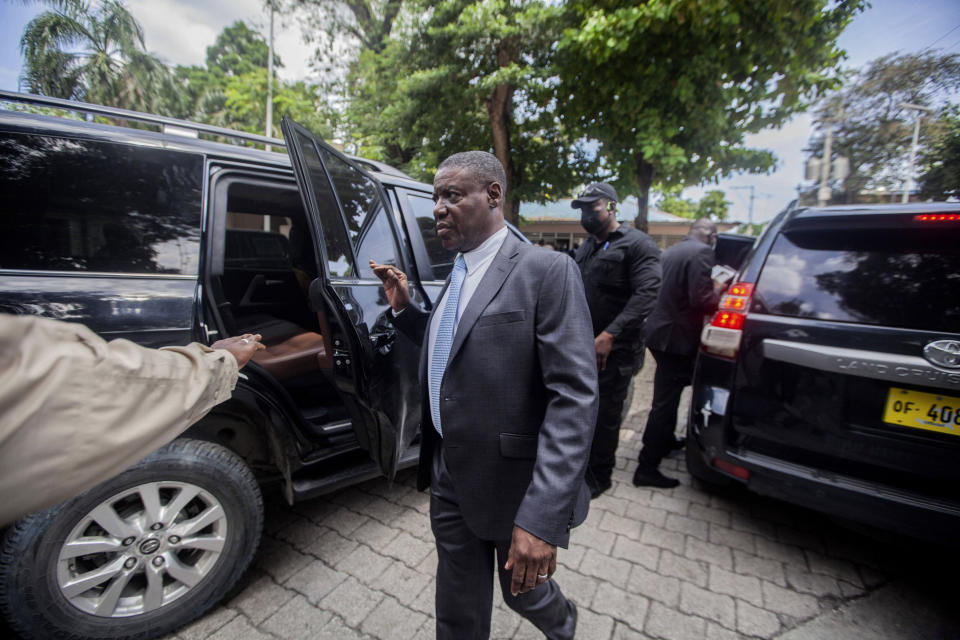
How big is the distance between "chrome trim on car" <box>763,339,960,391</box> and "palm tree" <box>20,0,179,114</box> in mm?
6250

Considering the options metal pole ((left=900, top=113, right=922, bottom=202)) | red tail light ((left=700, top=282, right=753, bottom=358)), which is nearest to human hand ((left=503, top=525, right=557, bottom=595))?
red tail light ((left=700, top=282, right=753, bottom=358))

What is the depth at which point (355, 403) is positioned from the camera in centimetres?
190

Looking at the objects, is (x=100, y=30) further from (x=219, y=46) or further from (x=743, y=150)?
(x=219, y=46)

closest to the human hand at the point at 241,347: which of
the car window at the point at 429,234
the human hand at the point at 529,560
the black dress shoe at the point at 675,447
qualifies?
the human hand at the point at 529,560

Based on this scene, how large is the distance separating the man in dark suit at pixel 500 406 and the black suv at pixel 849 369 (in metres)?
1.36

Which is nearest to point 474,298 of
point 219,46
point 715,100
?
point 715,100

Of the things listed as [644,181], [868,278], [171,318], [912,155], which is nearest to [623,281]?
[868,278]

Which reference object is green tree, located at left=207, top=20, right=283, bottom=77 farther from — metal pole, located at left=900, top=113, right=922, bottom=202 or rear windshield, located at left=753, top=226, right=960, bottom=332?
rear windshield, located at left=753, top=226, right=960, bottom=332

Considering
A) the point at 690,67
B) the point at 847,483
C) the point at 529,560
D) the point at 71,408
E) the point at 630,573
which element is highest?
the point at 690,67

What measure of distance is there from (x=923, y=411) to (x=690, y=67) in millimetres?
6658

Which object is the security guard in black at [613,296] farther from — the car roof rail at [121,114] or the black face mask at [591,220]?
the car roof rail at [121,114]

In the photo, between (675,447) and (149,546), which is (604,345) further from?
(149,546)

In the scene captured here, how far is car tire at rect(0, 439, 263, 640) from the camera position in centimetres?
152

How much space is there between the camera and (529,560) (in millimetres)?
1150
